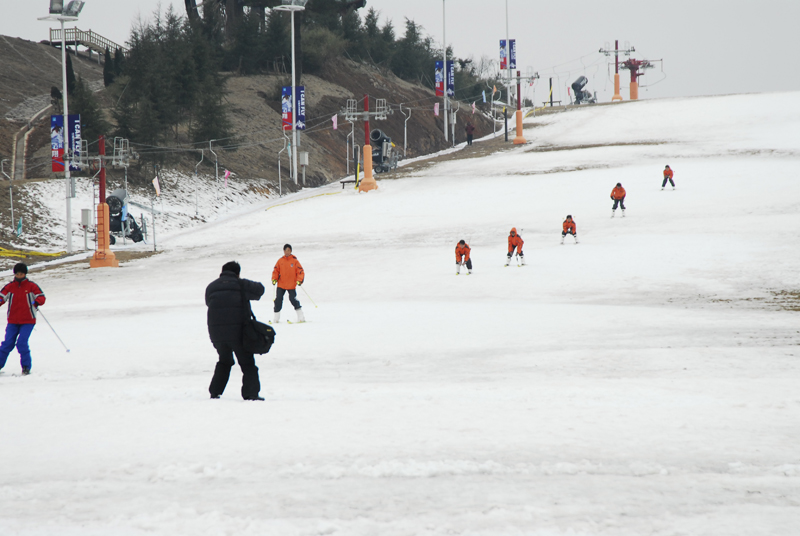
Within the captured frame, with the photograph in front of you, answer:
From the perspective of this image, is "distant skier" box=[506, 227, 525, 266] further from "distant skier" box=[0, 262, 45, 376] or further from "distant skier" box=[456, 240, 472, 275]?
"distant skier" box=[0, 262, 45, 376]

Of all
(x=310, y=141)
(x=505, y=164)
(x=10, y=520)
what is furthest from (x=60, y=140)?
(x=10, y=520)

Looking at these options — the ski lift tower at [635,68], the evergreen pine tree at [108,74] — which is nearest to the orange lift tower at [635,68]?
the ski lift tower at [635,68]

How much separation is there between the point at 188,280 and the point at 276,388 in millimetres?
14400

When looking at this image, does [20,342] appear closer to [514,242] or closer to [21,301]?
[21,301]

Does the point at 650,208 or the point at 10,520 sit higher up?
the point at 650,208

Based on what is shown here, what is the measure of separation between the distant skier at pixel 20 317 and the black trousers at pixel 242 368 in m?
3.69

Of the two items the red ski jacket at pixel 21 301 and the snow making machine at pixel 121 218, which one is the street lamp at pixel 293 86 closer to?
the snow making machine at pixel 121 218

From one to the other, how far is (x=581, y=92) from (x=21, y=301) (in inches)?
3683

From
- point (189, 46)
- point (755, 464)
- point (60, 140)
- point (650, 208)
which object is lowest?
point (755, 464)

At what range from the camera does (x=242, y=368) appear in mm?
7031

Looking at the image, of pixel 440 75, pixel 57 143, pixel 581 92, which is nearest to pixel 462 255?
pixel 57 143

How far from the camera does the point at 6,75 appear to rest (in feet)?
181

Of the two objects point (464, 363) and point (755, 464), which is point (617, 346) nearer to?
point (464, 363)

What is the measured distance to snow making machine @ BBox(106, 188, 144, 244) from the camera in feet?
101
